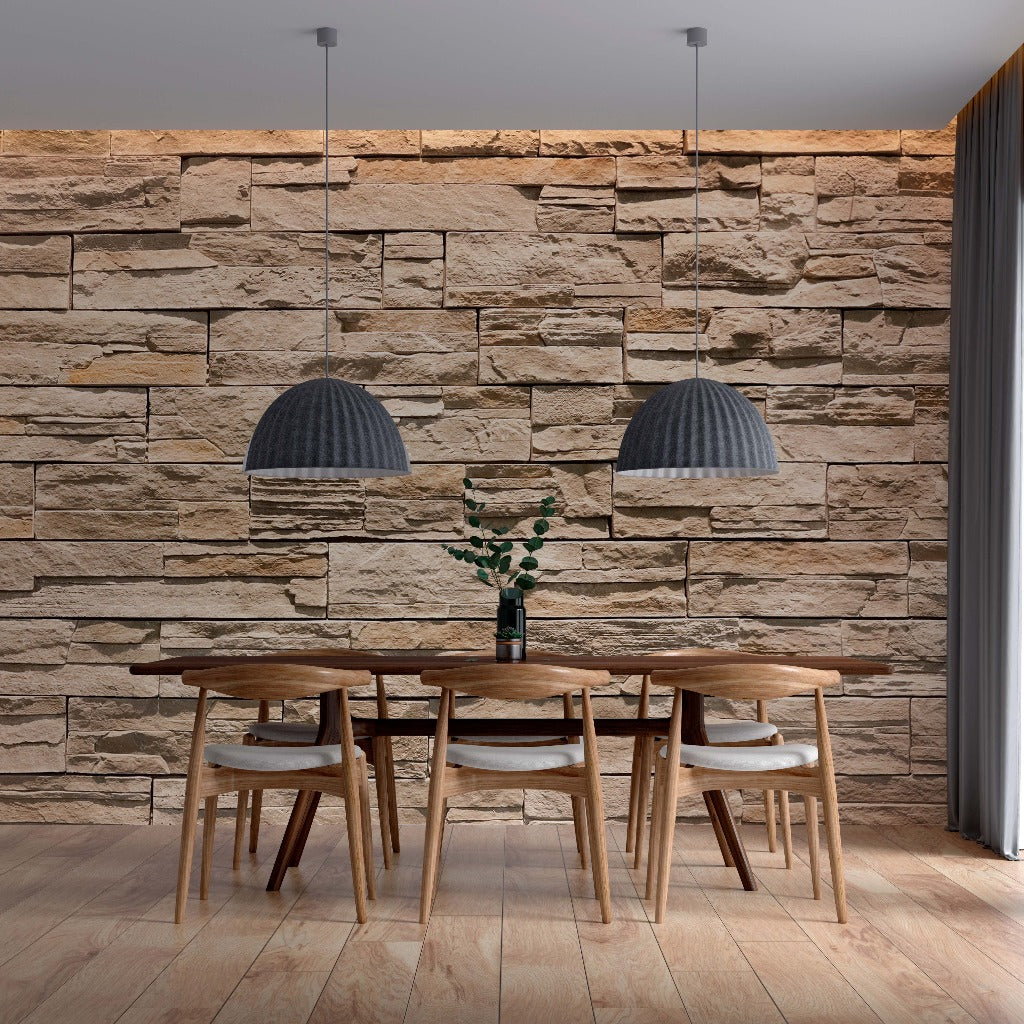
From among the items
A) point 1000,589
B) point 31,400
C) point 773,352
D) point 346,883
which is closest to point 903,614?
point 1000,589

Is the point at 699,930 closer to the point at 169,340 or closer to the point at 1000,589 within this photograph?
the point at 1000,589

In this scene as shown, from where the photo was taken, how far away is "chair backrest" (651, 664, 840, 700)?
339 centimetres

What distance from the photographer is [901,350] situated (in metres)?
5.00

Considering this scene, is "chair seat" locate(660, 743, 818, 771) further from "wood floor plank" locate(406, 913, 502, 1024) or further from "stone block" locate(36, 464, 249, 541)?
"stone block" locate(36, 464, 249, 541)

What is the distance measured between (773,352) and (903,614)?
120cm

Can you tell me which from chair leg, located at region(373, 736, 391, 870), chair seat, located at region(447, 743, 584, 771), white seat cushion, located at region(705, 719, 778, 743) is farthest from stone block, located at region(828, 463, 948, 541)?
chair leg, located at region(373, 736, 391, 870)

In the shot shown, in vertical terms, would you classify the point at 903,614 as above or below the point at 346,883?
above

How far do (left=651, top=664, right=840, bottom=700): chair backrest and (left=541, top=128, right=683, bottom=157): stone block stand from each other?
2512 mm

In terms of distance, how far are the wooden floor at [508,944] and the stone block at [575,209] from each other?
2499mm

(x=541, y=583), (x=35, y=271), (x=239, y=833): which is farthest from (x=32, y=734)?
(x=541, y=583)

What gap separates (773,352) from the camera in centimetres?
502

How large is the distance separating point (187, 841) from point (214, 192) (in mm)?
2756

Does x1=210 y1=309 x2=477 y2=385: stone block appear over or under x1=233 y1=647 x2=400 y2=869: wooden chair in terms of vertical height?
over

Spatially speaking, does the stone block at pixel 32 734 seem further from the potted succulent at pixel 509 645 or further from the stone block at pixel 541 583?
the potted succulent at pixel 509 645
